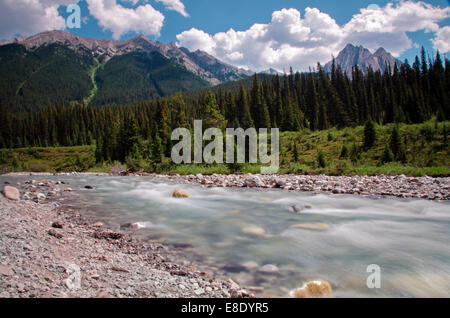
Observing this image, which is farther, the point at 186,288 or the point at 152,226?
the point at 152,226

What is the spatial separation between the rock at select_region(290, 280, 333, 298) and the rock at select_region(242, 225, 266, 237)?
2.71 m

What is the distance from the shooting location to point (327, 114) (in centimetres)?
6775

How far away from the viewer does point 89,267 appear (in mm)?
3848

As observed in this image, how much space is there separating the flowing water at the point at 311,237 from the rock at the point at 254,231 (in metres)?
0.03

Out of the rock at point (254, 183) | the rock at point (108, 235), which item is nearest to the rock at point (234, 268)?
the rock at point (108, 235)

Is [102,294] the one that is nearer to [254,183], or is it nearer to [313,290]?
[313,290]

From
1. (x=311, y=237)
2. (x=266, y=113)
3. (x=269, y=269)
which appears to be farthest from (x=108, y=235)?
(x=266, y=113)

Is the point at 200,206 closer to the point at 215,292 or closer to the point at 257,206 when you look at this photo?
the point at 257,206

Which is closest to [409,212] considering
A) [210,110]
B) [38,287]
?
[38,287]

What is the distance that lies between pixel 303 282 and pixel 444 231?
5.82 metres

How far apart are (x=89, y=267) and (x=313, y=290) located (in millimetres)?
3536

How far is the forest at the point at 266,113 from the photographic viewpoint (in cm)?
4694

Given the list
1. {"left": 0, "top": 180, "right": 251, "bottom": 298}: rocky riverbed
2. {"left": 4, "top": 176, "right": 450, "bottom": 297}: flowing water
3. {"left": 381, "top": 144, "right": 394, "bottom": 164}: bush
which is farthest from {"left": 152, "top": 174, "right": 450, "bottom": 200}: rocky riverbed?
{"left": 0, "top": 180, "right": 251, "bottom": 298}: rocky riverbed

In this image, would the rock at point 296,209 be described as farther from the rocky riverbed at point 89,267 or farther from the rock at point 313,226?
the rocky riverbed at point 89,267
